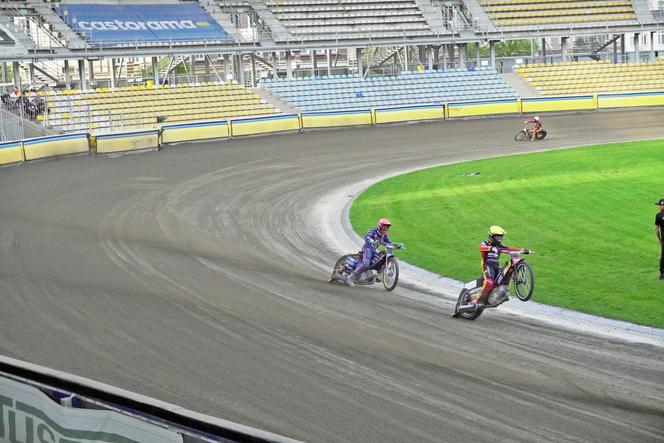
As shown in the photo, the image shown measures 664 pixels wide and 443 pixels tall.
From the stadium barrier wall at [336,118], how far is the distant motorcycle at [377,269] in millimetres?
30647

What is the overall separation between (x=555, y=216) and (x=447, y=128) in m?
23.7

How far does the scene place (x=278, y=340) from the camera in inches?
536

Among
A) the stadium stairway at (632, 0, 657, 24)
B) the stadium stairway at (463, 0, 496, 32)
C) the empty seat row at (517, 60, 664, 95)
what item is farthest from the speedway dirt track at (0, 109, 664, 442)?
the stadium stairway at (632, 0, 657, 24)

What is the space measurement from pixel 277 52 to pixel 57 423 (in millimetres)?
53450

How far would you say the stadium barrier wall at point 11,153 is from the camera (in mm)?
36531

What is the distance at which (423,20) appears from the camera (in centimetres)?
6153

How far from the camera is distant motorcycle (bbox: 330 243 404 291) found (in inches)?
679

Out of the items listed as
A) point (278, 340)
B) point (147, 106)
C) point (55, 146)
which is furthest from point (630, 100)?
point (278, 340)

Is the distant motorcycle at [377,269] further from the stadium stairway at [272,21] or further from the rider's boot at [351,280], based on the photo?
the stadium stairway at [272,21]

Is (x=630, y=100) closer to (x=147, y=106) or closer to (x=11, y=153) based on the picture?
(x=147, y=106)

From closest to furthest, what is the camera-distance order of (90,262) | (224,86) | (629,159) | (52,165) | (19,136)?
(90,262) < (629,159) < (52,165) < (19,136) < (224,86)

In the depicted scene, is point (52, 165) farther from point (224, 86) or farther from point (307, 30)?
point (307, 30)

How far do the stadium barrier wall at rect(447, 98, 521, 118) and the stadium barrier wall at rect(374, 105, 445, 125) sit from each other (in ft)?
3.49

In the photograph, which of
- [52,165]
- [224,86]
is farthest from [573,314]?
[224,86]
